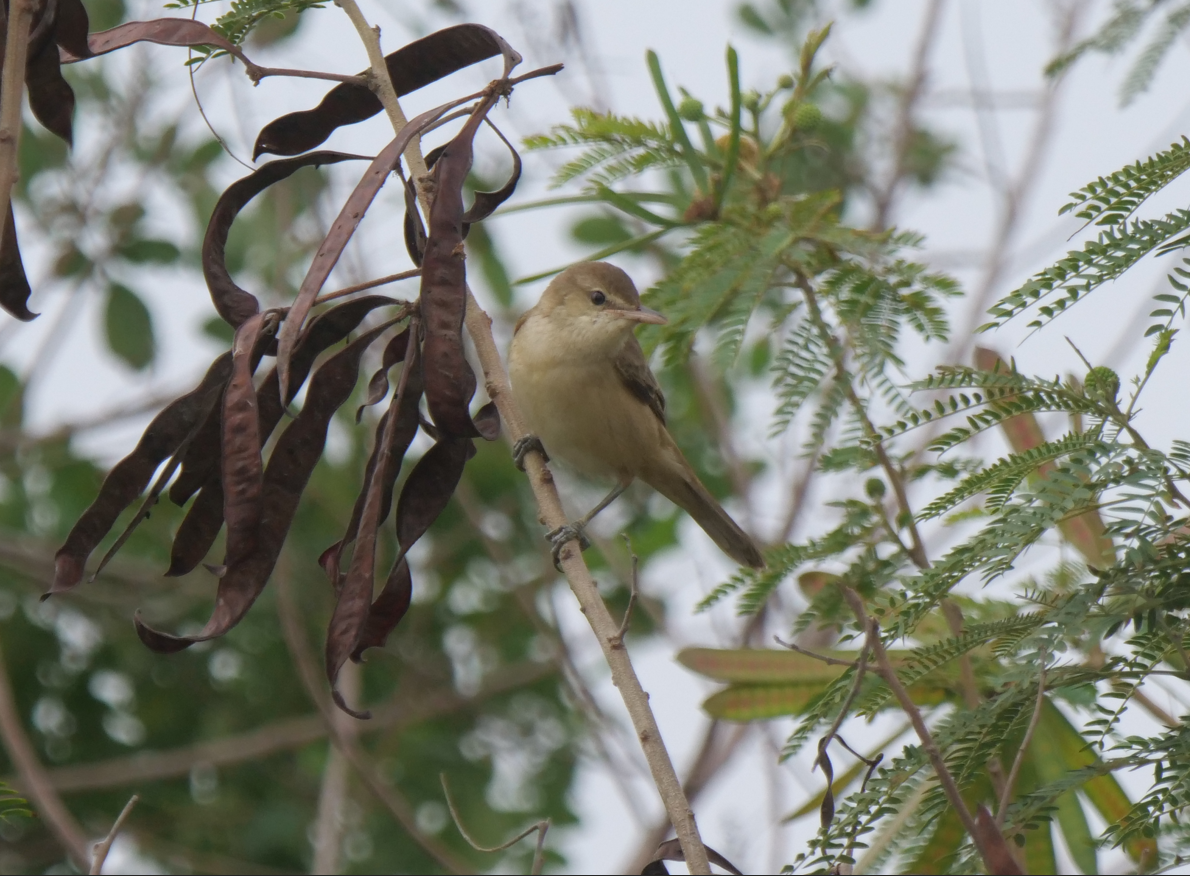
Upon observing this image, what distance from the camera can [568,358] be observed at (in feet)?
15.2

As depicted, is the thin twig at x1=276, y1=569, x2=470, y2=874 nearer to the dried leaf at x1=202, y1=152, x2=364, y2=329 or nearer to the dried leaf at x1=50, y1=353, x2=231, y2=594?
the dried leaf at x1=50, y1=353, x2=231, y2=594

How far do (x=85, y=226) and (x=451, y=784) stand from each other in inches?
113

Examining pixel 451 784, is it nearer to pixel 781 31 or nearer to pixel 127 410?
pixel 127 410

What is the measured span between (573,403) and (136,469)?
2.55 metres

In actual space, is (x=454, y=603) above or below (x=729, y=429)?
below

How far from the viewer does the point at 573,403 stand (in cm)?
467

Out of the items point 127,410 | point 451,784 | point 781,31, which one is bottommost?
point 451,784

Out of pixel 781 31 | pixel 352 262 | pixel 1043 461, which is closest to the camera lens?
pixel 1043 461

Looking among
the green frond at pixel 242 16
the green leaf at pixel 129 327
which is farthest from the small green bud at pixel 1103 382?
the green leaf at pixel 129 327

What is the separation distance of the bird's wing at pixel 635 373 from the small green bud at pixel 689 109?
1.62 m

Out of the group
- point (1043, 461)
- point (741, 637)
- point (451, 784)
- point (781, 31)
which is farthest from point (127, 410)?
point (1043, 461)

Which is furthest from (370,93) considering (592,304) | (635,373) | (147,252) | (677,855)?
(147,252)

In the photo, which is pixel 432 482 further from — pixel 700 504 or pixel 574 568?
pixel 700 504

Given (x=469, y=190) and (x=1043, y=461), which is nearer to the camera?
(x=1043, y=461)
